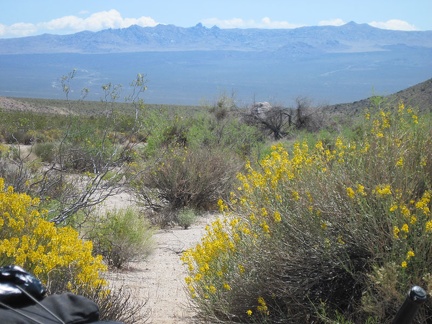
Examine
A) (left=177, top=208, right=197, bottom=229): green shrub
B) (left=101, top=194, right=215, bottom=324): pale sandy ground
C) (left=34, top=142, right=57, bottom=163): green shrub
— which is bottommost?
(left=34, top=142, right=57, bottom=163): green shrub

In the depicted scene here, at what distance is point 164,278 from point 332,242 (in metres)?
3.66

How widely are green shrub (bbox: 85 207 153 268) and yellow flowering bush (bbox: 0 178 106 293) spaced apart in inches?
118

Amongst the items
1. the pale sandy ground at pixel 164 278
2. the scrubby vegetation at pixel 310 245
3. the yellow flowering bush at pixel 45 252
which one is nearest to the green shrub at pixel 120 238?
the pale sandy ground at pixel 164 278

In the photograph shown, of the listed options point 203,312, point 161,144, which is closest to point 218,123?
point 161,144

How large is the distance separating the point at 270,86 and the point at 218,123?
16262 cm

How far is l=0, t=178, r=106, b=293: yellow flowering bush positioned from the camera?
452 centimetres

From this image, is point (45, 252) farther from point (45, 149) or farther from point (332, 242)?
point (45, 149)

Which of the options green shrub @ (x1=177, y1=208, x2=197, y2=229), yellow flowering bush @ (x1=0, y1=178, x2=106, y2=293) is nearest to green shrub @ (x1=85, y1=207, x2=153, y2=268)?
green shrub @ (x1=177, y1=208, x2=197, y2=229)

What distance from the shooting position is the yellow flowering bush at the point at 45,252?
452 centimetres

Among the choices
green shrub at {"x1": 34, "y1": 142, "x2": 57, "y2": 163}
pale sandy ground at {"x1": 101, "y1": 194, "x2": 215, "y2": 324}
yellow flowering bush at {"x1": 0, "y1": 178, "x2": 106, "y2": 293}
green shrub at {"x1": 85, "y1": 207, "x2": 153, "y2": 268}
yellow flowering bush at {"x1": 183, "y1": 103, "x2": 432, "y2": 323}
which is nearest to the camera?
yellow flowering bush at {"x1": 183, "y1": 103, "x2": 432, "y2": 323}

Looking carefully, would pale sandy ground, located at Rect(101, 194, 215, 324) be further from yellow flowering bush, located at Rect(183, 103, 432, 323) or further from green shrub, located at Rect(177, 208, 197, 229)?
yellow flowering bush, located at Rect(183, 103, 432, 323)

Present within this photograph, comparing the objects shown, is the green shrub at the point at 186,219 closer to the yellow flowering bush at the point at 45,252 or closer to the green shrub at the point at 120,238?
the green shrub at the point at 120,238

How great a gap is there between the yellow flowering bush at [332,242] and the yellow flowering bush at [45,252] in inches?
38.2

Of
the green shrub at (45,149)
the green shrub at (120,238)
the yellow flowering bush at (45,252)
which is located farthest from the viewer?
the green shrub at (45,149)
